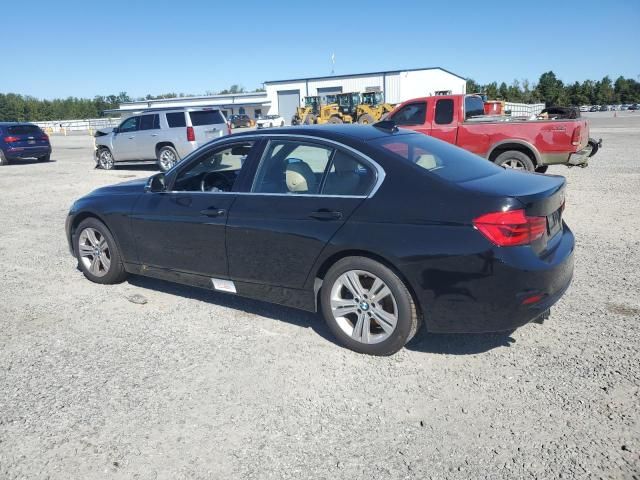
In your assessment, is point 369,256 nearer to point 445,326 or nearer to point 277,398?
point 445,326

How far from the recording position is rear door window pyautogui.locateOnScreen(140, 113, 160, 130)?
50.2 ft

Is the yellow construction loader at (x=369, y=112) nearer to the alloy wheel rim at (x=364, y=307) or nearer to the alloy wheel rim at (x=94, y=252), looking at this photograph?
the alloy wheel rim at (x=94, y=252)

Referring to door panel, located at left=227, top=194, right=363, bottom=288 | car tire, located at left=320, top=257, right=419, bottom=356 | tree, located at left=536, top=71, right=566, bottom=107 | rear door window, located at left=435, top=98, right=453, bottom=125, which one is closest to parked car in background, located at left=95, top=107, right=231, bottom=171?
rear door window, located at left=435, top=98, right=453, bottom=125

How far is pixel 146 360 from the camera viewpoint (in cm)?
388

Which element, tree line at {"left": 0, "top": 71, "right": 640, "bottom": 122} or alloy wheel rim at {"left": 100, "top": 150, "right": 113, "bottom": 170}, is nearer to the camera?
alloy wheel rim at {"left": 100, "top": 150, "right": 113, "bottom": 170}

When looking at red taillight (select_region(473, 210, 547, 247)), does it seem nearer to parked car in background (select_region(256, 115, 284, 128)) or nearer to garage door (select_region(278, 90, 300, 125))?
parked car in background (select_region(256, 115, 284, 128))

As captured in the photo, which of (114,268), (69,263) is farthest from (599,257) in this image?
(69,263)

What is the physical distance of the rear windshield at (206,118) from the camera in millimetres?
15008

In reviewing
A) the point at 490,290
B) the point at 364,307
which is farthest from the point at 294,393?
the point at 490,290

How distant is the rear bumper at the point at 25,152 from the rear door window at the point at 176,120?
26.8ft

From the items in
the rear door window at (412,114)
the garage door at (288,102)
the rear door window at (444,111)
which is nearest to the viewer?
the rear door window at (444,111)

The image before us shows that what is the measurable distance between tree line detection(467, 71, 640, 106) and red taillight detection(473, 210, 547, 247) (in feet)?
255

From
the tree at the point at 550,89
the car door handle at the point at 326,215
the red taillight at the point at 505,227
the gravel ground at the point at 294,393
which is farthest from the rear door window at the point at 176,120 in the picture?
the tree at the point at 550,89

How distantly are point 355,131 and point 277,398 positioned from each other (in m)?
2.12
